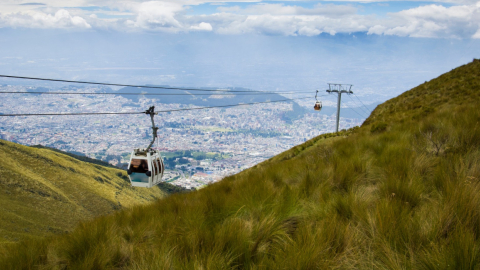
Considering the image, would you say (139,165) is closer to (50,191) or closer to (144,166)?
(144,166)

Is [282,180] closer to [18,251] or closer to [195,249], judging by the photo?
[195,249]

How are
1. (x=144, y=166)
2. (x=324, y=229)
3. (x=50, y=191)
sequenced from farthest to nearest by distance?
(x=50, y=191) → (x=144, y=166) → (x=324, y=229)

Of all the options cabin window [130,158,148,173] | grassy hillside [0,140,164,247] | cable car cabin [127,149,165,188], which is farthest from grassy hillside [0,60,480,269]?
grassy hillside [0,140,164,247]

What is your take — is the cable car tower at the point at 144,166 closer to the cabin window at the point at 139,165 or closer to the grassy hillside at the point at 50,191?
the cabin window at the point at 139,165

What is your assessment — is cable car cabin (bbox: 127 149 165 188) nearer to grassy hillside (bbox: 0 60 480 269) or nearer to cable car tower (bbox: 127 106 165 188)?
cable car tower (bbox: 127 106 165 188)

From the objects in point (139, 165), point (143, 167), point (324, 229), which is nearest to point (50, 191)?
point (139, 165)
